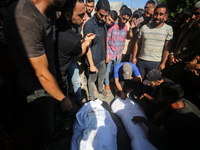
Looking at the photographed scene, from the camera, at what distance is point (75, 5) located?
1.33 m

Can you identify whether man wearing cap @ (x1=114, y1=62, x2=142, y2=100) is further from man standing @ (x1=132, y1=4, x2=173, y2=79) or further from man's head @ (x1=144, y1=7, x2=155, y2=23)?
man's head @ (x1=144, y1=7, x2=155, y2=23)

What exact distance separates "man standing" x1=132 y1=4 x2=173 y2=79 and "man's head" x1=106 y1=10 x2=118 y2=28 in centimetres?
78

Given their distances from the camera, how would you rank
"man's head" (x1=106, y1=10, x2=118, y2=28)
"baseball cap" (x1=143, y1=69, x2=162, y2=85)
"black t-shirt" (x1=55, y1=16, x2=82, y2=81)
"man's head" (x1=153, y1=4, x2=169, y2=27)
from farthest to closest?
"baseball cap" (x1=143, y1=69, x2=162, y2=85) < "man's head" (x1=106, y1=10, x2=118, y2=28) < "man's head" (x1=153, y1=4, x2=169, y2=27) < "black t-shirt" (x1=55, y1=16, x2=82, y2=81)

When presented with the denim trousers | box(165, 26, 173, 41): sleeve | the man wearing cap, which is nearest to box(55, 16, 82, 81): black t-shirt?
the denim trousers

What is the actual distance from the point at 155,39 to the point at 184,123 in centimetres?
195

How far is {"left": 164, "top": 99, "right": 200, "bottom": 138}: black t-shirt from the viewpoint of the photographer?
1.20 m

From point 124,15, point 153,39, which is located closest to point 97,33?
point 124,15

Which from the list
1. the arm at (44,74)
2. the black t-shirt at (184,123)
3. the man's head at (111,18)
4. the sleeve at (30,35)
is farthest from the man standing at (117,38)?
the sleeve at (30,35)

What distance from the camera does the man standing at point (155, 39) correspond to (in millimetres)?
2384

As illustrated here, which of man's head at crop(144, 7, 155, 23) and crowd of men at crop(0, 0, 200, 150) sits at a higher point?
man's head at crop(144, 7, 155, 23)

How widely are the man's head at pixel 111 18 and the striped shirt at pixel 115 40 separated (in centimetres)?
14

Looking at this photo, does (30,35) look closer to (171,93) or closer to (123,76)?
(171,93)

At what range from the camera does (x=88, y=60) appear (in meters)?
2.20

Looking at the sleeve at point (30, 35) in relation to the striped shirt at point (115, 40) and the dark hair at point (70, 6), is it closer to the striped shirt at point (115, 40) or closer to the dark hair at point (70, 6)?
the dark hair at point (70, 6)
